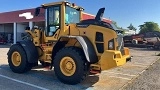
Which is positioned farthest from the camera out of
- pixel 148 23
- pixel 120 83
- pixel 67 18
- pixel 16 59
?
pixel 148 23

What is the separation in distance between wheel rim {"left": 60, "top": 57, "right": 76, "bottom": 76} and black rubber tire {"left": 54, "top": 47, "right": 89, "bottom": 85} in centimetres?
10

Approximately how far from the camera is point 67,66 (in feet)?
21.0

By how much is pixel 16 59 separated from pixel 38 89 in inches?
103

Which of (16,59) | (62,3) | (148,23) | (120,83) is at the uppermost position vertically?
(148,23)

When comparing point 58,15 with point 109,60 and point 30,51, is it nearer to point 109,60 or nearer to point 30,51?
point 30,51

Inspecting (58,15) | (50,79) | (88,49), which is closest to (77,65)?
(88,49)

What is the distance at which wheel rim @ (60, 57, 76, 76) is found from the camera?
20.6ft

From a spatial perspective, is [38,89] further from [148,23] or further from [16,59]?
[148,23]

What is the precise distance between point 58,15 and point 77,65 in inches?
83.9

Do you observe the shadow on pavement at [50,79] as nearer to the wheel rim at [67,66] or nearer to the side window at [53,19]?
the wheel rim at [67,66]

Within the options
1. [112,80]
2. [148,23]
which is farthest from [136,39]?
[148,23]

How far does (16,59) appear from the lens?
26.0 ft

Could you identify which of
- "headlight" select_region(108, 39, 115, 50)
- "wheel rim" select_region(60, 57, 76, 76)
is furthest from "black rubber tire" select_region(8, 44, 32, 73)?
"headlight" select_region(108, 39, 115, 50)

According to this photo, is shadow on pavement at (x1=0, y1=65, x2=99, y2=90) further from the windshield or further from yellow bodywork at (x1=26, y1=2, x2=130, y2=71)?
the windshield
